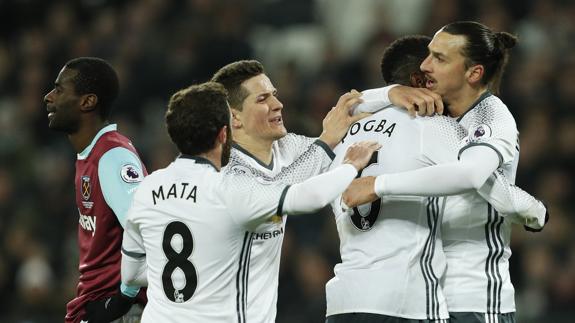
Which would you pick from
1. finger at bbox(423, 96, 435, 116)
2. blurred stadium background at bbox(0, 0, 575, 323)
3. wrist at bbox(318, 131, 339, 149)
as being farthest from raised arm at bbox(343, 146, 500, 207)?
blurred stadium background at bbox(0, 0, 575, 323)

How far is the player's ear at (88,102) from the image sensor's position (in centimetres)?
482

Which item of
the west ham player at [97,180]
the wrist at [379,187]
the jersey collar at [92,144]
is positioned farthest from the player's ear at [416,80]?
the jersey collar at [92,144]

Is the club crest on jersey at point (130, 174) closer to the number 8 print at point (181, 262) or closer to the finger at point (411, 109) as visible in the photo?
the number 8 print at point (181, 262)

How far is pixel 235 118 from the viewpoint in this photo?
4602 millimetres

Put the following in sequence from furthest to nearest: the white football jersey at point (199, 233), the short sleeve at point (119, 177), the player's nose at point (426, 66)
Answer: the short sleeve at point (119, 177)
the player's nose at point (426, 66)
the white football jersey at point (199, 233)

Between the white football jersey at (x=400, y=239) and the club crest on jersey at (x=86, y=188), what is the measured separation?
47.3 inches

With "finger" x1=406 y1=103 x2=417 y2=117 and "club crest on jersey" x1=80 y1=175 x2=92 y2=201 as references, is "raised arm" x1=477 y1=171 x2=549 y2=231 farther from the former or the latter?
"club crest on jersey" x1=80 y1=175 x2=92 y2=201

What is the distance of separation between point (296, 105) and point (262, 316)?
17.7ft

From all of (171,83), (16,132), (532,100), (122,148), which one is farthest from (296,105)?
(122,148)

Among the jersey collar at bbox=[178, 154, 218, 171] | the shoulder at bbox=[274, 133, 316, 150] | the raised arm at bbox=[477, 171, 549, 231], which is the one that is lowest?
the raised arm at bbox=[477, 171, 549, 231]

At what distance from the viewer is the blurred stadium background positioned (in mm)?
8148

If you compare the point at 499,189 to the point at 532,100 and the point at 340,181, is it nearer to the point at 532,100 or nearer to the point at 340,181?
the point at 340,181

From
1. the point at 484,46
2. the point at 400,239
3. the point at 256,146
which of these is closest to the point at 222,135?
the point at 256,146

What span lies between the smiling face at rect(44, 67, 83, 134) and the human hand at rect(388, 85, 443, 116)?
1.48 meters
